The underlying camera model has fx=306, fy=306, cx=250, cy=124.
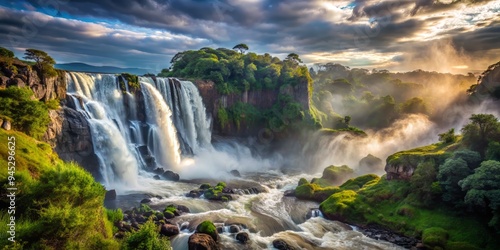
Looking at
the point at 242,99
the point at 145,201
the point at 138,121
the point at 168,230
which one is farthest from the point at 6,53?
the point at 242,99

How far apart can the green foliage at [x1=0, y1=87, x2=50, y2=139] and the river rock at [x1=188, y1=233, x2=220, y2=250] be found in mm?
17697

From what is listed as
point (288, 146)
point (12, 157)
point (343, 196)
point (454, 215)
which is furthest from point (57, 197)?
point (288, 146)

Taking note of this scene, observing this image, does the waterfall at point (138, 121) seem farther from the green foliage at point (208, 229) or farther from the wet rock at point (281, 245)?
the wet rock at point (281, 245)

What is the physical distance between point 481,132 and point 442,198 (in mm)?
8535

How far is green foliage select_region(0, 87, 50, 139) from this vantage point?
25.8m

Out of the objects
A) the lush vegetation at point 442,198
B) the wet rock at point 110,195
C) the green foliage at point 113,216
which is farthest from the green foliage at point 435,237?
the wet rock at point 110,195

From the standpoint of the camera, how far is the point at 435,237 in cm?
2656

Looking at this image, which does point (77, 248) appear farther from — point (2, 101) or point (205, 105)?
point (205, 105)

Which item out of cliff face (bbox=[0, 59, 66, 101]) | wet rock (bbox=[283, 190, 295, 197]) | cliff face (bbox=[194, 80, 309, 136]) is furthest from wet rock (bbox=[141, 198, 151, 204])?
cliff face (bbox=[194, 80, 309, 136])

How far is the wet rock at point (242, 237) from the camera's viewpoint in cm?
2589

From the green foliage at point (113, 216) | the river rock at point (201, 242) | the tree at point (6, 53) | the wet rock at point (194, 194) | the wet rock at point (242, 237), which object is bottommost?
the wet rock at point (242, 237)

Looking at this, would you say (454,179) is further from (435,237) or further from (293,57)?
(293,57)

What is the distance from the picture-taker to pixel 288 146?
68188 mm

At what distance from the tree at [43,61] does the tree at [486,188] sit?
143 feet
